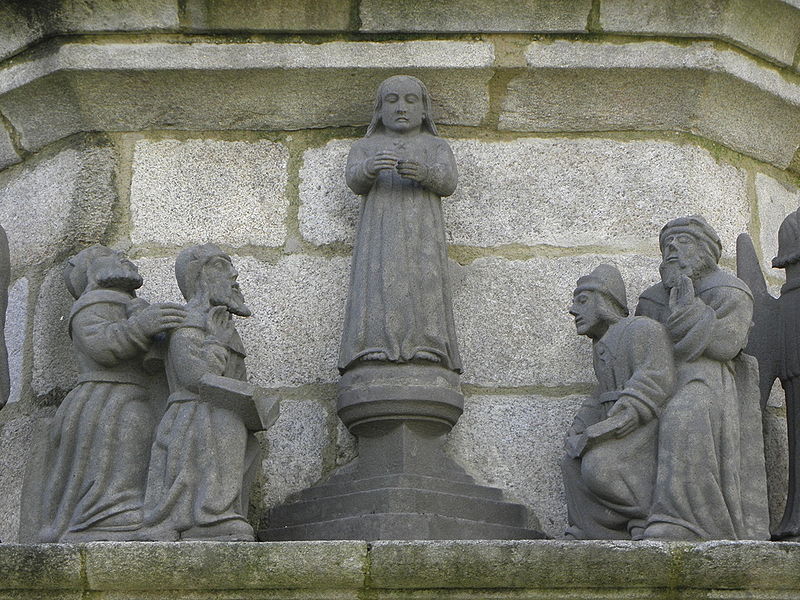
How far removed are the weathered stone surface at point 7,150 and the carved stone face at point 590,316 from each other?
2.16 m

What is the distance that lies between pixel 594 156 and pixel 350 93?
2.82ft

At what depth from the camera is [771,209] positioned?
6.24 m

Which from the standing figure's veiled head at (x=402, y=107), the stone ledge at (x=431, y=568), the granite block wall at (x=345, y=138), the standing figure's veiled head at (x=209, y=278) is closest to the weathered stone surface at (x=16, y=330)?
the granite block wall at (x=345, y=138)

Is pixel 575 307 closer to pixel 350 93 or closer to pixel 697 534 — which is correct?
pixel 697 534

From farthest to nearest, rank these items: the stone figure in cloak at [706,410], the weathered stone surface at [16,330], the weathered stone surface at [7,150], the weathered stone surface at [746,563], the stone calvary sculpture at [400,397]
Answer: the weathered stone surface at [7,150], the weathered stone surface at [16,330], the stone calvary sculpture at [400,397], the stone figure in cloak at [706,410], the weathered stone surface at [746,563]

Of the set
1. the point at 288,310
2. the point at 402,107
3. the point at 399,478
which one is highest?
the point at 402,107

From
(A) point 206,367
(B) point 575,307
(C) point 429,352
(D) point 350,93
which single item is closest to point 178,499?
(A) point 206,367

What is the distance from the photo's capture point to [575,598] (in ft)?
15.7

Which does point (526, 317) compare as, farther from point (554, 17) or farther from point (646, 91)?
point (554, 17)

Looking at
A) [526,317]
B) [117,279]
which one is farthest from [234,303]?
[526,317]

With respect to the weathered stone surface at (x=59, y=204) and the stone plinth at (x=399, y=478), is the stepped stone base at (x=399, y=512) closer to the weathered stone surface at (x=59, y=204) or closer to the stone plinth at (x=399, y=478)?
the stone plinth at (x=399, y=478)

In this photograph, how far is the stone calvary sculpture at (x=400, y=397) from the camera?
17.1ft

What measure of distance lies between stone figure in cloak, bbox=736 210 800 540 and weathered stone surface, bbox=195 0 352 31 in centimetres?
159

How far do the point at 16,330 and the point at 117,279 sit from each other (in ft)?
2.16
